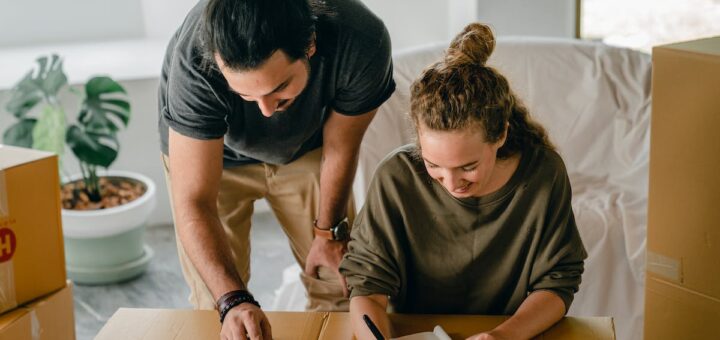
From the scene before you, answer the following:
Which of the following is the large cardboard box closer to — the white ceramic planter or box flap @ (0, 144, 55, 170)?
box flap @ (0, 144, 55, 170)

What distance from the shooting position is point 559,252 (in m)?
1.51

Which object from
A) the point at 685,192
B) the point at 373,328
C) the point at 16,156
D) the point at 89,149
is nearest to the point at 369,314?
the point at 373,328

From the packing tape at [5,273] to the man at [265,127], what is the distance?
0.30 meters

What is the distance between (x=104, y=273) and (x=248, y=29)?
1.82 metres

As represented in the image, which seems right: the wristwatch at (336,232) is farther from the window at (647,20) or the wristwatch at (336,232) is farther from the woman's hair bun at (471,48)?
the window at (647,20)

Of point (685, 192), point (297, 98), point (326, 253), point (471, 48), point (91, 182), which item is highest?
point (471, 48)

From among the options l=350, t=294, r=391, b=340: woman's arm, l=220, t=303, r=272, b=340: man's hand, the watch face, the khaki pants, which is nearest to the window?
the khaki pants

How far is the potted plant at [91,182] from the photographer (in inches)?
110

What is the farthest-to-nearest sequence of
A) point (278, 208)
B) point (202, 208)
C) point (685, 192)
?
point (278, 208) < point (202, 208) < point (685, 192)

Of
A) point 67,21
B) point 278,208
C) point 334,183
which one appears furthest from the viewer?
point 67,21

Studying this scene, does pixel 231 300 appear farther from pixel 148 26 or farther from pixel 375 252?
pixel 148 26

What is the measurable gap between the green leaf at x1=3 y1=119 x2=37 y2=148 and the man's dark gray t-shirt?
43.5 inches

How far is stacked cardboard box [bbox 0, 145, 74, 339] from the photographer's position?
149 centimetres

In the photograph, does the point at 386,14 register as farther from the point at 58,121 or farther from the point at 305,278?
the point at 305,278
